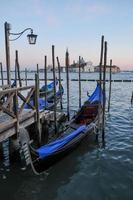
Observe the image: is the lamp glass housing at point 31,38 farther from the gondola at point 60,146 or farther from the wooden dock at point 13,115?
the gondola at point 60,146

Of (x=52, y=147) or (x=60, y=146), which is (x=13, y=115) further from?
(x=60, y=146)

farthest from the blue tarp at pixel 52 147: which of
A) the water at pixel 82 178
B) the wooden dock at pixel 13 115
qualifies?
the wooden dock at pixel 13 115

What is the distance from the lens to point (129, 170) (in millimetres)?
7816

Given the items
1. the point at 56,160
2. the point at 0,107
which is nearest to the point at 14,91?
the point at 0,107

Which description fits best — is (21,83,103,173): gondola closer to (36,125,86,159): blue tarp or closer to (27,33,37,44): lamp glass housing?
(36,125,86,159): blue tarp

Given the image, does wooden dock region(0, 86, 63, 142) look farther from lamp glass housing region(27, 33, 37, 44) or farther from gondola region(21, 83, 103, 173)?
lamp glass housing region(27, 33, 37, 44)

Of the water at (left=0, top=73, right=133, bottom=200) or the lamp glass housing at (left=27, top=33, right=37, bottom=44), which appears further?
the lamp glass housing at (left=27, top=33, right=37, bottom=44)

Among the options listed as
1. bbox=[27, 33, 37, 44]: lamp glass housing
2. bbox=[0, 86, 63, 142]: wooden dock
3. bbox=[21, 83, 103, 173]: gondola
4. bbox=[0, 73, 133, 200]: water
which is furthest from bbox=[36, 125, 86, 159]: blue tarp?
bbox=[27, 33, 37, 44]: lamp glass housing

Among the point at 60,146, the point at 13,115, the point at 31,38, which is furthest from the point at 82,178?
the point at 31,38

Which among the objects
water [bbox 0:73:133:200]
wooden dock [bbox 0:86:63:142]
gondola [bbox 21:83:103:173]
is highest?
wooden dock [bbox 0:86:63:142]

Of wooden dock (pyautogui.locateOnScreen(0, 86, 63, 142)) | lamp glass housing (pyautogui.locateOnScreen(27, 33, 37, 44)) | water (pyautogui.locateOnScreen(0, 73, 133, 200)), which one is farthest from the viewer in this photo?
lamp glass housing (pyautogui.locateOnScreen(27, 33, 37, 44))

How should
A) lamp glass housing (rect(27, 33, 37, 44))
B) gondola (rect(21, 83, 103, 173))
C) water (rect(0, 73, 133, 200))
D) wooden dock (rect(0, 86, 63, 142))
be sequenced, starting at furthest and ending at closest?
lamp glass housing (rect(27, 33, 37, 44)), gondola (rect(21, 83, 103, 173)), wooden dock (rect(0, 86, 63, 142)), water (rect(0, 73, 133, 200))

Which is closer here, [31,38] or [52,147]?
[52,147]

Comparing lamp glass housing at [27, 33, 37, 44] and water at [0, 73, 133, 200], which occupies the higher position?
lamp glass housing at [27, 33, 37, 44]
